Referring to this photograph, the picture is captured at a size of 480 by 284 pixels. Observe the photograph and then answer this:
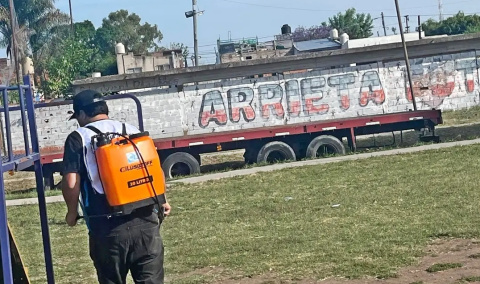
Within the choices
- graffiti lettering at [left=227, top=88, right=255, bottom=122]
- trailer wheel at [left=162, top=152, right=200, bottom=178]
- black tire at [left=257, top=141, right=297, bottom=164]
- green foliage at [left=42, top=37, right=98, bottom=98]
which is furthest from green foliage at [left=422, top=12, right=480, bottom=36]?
trailer wheel at [left=162, top=152, right=200, bottom=178]

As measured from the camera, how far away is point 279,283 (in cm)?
798

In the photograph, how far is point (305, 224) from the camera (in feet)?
38.2

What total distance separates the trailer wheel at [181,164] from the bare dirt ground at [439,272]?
14.5m

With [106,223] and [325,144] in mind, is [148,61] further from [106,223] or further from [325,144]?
[106,223]

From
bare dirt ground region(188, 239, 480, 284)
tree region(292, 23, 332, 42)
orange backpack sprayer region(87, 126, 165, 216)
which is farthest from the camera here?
tree region(292, 23, 332, 42)

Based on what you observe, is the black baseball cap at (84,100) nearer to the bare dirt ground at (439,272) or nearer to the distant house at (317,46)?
the bare dirt ground at (439,272)

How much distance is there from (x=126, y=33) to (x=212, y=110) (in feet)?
201

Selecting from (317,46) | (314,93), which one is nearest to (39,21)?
(317,46)

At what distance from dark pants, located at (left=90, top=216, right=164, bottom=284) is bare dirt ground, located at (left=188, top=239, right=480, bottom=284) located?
275 cm

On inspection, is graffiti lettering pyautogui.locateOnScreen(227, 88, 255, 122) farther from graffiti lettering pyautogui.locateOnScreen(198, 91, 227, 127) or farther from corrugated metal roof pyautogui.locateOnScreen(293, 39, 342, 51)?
corrugated metal roof pyautogui.locateOnScreen(293, 39, 342, 51)

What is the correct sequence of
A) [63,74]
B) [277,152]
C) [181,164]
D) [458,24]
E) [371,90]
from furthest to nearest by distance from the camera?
[458,24]
[63,74]
[371,90]
[277,152]
[181,164]

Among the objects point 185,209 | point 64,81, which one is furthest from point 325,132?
point 64,81

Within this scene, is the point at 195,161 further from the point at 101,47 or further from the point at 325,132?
the point at 101,47

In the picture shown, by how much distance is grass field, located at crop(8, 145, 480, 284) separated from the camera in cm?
883
